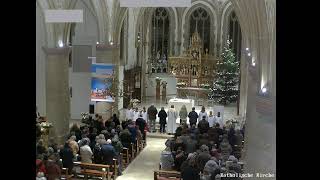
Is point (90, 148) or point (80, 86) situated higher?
point (80, 86)

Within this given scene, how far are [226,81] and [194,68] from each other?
9.02ft

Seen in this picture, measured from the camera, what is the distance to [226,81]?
2206cm

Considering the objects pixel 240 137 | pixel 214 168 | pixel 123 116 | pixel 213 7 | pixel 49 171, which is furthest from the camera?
pixel 213 7

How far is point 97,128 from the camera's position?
500 inches

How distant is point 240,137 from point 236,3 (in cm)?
304

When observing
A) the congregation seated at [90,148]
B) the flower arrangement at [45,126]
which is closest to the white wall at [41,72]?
the flower arrangement at [45,126]

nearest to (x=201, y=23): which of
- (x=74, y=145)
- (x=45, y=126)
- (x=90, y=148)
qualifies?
(x=90, y=148)

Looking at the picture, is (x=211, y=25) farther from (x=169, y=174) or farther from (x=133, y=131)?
(x=169, y=174)

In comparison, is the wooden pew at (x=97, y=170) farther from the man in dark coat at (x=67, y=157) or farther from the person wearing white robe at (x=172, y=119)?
the person wearing white robe at (x=172, y=119)

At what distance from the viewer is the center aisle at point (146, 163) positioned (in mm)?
12656

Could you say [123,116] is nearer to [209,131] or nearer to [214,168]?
[209,131]

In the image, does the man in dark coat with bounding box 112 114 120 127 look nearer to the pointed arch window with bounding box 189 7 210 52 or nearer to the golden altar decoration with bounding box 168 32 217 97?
the golden altar decoration with bounding box 168 32 217 97

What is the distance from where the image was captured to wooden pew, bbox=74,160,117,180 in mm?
10961
